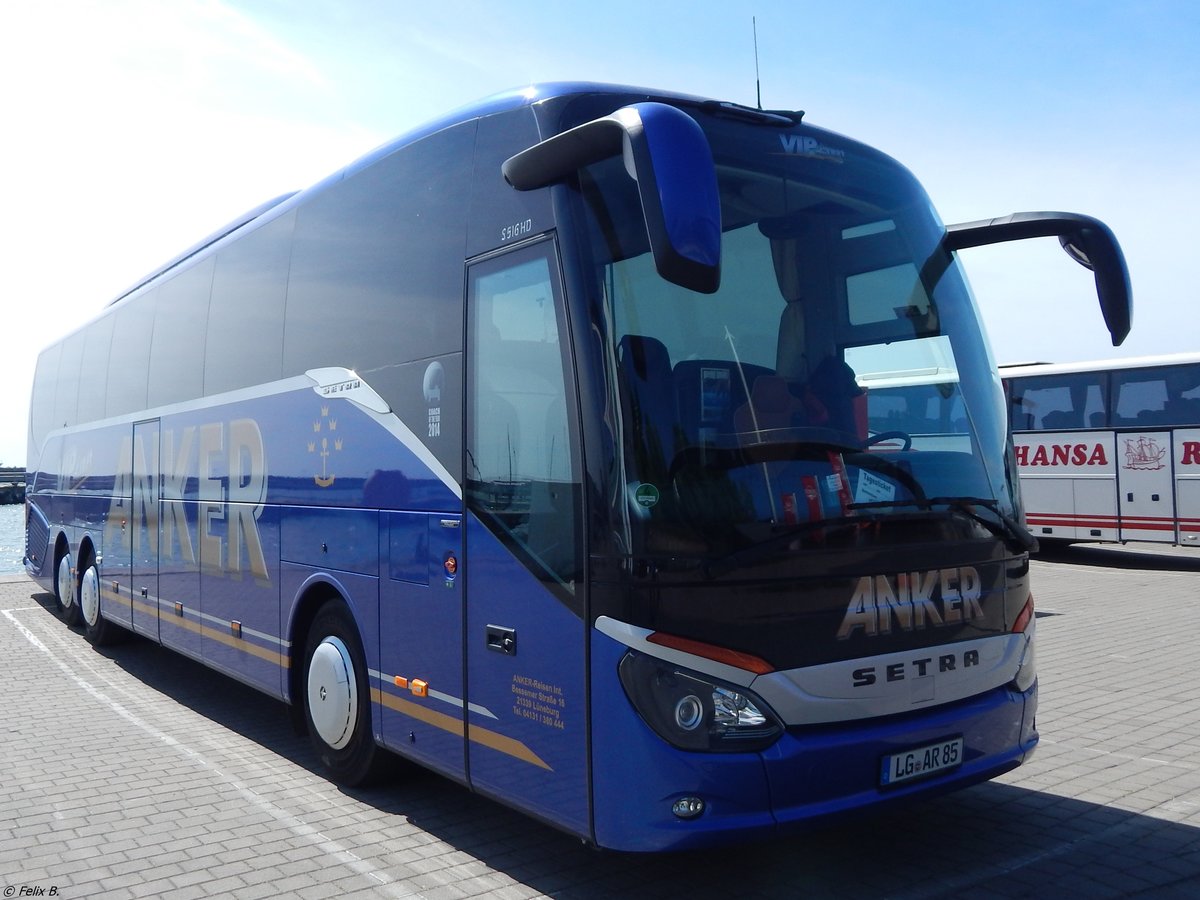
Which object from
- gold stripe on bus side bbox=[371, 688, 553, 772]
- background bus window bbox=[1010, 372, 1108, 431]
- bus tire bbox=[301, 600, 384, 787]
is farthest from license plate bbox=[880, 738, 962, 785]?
background bus window bbox=[1010, 372, 1108, 431]

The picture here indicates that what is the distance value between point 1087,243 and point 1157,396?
48.1ft

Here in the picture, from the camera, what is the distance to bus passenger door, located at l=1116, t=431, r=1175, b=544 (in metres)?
18.3

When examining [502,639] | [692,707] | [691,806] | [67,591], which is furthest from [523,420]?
[67,591]

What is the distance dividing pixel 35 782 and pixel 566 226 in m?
4.78

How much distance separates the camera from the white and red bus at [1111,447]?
1806cm

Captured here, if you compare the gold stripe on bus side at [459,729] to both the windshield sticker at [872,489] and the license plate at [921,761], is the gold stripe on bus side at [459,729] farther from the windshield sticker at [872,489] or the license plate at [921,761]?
the windshield sticker at [872,489]

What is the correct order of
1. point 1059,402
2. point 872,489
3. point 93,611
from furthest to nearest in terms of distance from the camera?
point 1059,402 → point 93,611 → point 872,489

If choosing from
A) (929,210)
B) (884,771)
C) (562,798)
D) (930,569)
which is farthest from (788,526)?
(929,210)

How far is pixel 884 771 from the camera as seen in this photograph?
4.32m

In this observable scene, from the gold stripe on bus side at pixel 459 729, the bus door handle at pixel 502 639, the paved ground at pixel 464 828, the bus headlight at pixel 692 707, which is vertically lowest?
the paved ground at pixel 464 828

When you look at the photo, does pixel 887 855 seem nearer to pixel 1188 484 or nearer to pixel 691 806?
pixel 691 806

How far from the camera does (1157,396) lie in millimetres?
18391

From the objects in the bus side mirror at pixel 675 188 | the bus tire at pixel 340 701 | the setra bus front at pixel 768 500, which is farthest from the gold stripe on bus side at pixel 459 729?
the bus side mirror at pixel 675 188

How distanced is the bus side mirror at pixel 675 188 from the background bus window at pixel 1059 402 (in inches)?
689
